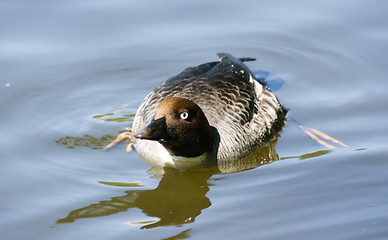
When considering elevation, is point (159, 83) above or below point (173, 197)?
above

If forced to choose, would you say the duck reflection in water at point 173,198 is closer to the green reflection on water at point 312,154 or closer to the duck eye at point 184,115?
the green reflection on water at point 312,154

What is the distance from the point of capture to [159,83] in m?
13.0

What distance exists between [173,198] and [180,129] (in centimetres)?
99

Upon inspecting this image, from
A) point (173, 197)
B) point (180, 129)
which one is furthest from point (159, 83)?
point (173, 197)

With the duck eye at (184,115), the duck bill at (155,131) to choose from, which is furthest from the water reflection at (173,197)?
the duck eye at (184,115)

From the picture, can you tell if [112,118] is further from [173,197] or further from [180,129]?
[173,197]

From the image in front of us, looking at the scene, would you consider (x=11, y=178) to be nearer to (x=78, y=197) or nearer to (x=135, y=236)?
(x=78, y=197)

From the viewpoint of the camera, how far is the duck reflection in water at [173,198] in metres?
8.93

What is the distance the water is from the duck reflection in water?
0.03m

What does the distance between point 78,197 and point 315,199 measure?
10.5ft

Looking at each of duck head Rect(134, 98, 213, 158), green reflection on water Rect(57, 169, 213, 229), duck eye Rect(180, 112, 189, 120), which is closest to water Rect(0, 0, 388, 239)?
green reflection on water Rect(57, 169, 213, 229)

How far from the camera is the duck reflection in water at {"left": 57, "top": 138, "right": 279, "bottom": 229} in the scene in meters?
8.93

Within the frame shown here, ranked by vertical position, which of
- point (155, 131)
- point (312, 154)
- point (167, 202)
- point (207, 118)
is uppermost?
point (207, 118)

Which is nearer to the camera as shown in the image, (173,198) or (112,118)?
(173,198)
